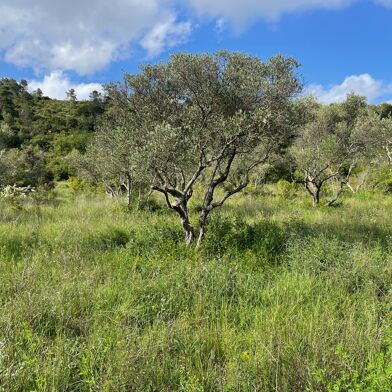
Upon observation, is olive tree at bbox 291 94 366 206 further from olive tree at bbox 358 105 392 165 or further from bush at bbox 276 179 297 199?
bush at bbox 276 179 297 199

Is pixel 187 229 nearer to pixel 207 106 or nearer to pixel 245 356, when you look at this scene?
pixel 207 106

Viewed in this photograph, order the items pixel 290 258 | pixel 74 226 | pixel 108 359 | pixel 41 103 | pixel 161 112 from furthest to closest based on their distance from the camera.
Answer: pixel 41 103 < pixel 74 226 < pixel 161 112 < pixel 290 258 < pixel 108 359

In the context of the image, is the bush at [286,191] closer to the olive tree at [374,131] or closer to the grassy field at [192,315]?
the olive tree at [374,131]

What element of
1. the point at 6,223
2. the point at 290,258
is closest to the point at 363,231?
the point at 290,258

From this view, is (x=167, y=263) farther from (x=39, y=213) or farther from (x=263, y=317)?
(x=39, y=213)

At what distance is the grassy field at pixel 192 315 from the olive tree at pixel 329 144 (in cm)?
1182

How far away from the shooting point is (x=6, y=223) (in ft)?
35.1

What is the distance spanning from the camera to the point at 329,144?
19266 mm

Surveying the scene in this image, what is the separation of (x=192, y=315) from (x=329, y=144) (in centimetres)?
1702

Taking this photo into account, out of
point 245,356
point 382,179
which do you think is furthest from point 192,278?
point 382,179

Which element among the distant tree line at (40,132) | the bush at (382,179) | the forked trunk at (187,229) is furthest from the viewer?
the distant tree line at (40,132)

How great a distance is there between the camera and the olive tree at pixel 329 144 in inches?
770

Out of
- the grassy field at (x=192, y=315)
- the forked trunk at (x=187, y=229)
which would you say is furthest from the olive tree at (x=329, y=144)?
the grassy field at (x=192, y=315)

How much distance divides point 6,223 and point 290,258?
8.91 m
